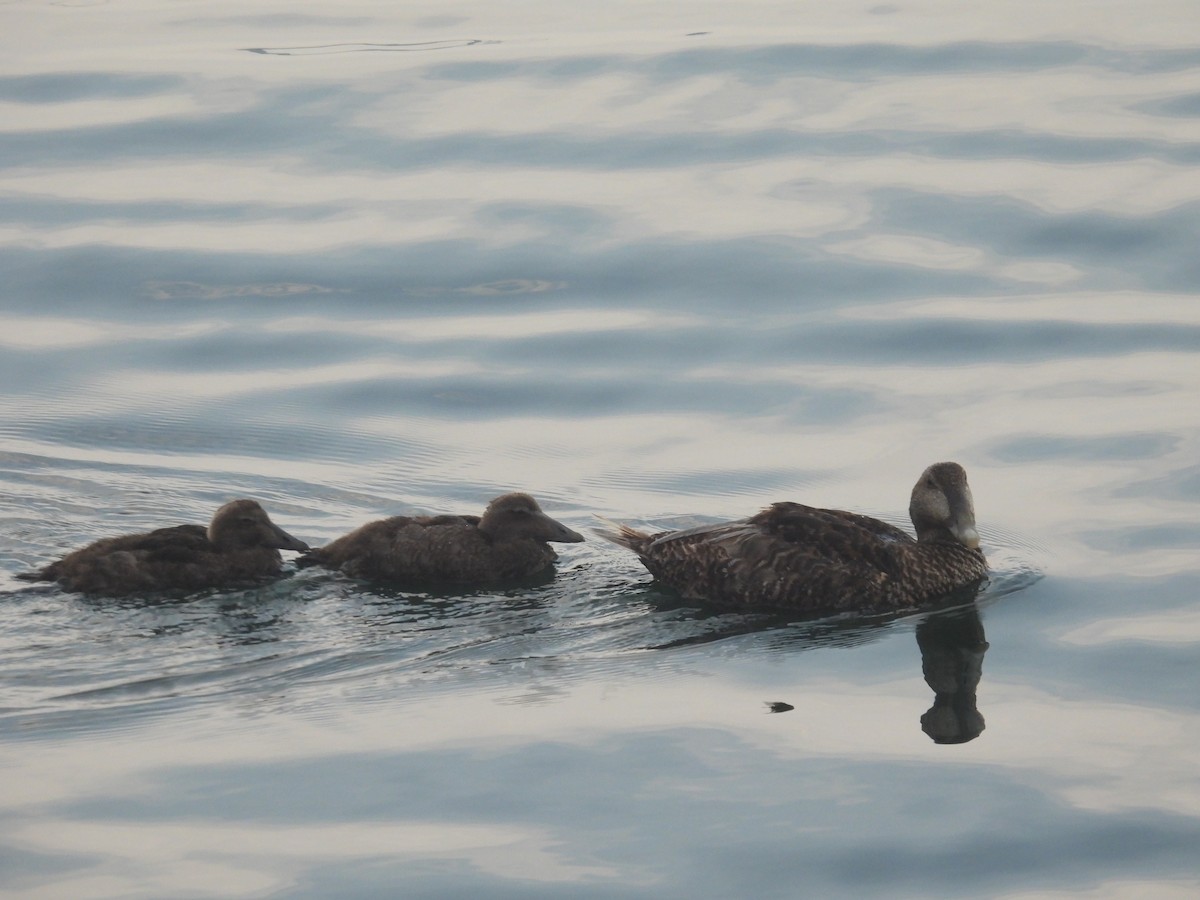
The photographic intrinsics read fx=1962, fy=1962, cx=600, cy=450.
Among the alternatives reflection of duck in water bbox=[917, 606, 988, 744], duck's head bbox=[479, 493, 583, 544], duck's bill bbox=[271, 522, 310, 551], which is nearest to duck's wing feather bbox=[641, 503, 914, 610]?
reflection of duck in water bbox=[917, 606, 988, 744]

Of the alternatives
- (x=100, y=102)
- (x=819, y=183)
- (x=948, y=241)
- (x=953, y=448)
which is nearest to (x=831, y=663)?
(x=953, y=448)

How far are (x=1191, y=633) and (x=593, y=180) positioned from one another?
8.09m

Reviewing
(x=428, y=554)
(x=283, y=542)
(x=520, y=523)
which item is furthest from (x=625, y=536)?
(x=283, y=542)

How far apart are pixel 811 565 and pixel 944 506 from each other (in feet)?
2.67

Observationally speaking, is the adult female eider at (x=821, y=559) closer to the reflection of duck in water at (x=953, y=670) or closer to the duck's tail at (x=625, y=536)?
the duck's tail at (x=625, y=536)

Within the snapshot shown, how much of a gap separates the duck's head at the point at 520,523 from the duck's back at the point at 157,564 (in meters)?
1.07

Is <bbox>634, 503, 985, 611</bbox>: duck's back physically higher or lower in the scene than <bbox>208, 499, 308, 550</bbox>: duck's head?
lower

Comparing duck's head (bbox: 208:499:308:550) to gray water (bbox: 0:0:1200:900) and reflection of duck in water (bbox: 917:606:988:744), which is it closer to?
gray water (bbox: 0:0:1200:900)

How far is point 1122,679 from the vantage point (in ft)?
26.7

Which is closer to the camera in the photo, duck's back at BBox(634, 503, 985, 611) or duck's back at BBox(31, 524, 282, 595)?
duck's back at BBox(31, 524, 282, 595)

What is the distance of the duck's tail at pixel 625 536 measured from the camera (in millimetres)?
9453

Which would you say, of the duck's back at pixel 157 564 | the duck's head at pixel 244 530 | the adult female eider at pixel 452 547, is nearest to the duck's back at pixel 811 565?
the adult female eider at pixel 452 547

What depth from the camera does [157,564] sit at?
9.03m

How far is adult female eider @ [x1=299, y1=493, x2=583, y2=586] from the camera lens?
9289 millimetres
